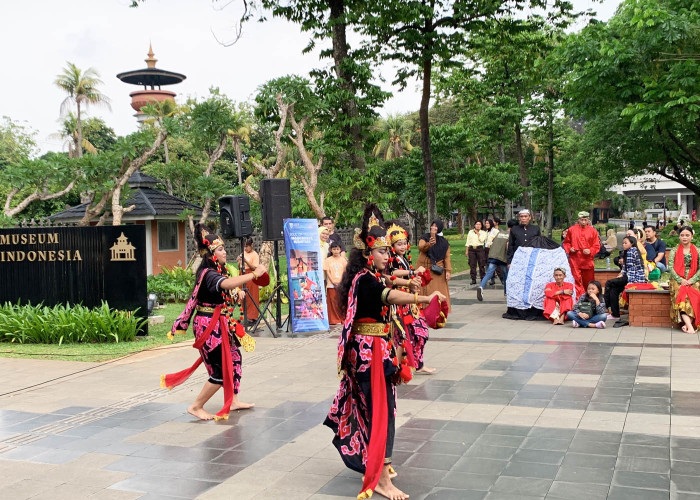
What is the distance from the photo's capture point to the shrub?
11453 mm

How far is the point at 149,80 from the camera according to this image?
61062 mm

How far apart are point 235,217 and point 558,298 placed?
5.93 meters

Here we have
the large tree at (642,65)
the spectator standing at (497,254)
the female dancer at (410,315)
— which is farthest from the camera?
the spectator standing at (497,254)

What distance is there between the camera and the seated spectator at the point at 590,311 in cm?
1127

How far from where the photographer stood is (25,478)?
514 cm

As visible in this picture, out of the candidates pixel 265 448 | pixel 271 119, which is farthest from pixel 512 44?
pixel 265 448

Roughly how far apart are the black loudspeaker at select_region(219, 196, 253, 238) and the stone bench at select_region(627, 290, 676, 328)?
6370mm

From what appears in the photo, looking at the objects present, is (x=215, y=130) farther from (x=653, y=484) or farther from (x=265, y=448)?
(x=653, y=484)

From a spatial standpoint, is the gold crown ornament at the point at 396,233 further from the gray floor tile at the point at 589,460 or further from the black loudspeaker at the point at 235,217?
the black loudspeaker at the point at 235,217

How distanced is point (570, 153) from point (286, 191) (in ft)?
120

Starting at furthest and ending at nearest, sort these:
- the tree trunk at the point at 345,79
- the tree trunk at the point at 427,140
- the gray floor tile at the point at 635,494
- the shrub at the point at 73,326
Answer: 1. the tree trunk at the point at 427,140
2. the tree trunk at the point at 345,79
3. the shrub at the point at 73,326
4. the gray floor tile at the point at 635,494

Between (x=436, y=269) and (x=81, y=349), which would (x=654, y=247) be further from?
(x=81, y=349)

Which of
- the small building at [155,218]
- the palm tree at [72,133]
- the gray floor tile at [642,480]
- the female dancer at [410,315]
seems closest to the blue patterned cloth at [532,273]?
the female dancer at [410,315]

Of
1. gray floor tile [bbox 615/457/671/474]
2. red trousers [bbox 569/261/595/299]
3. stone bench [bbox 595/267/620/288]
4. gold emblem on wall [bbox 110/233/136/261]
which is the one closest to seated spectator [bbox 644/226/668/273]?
red trousers [bbox 569/261/595/299]
